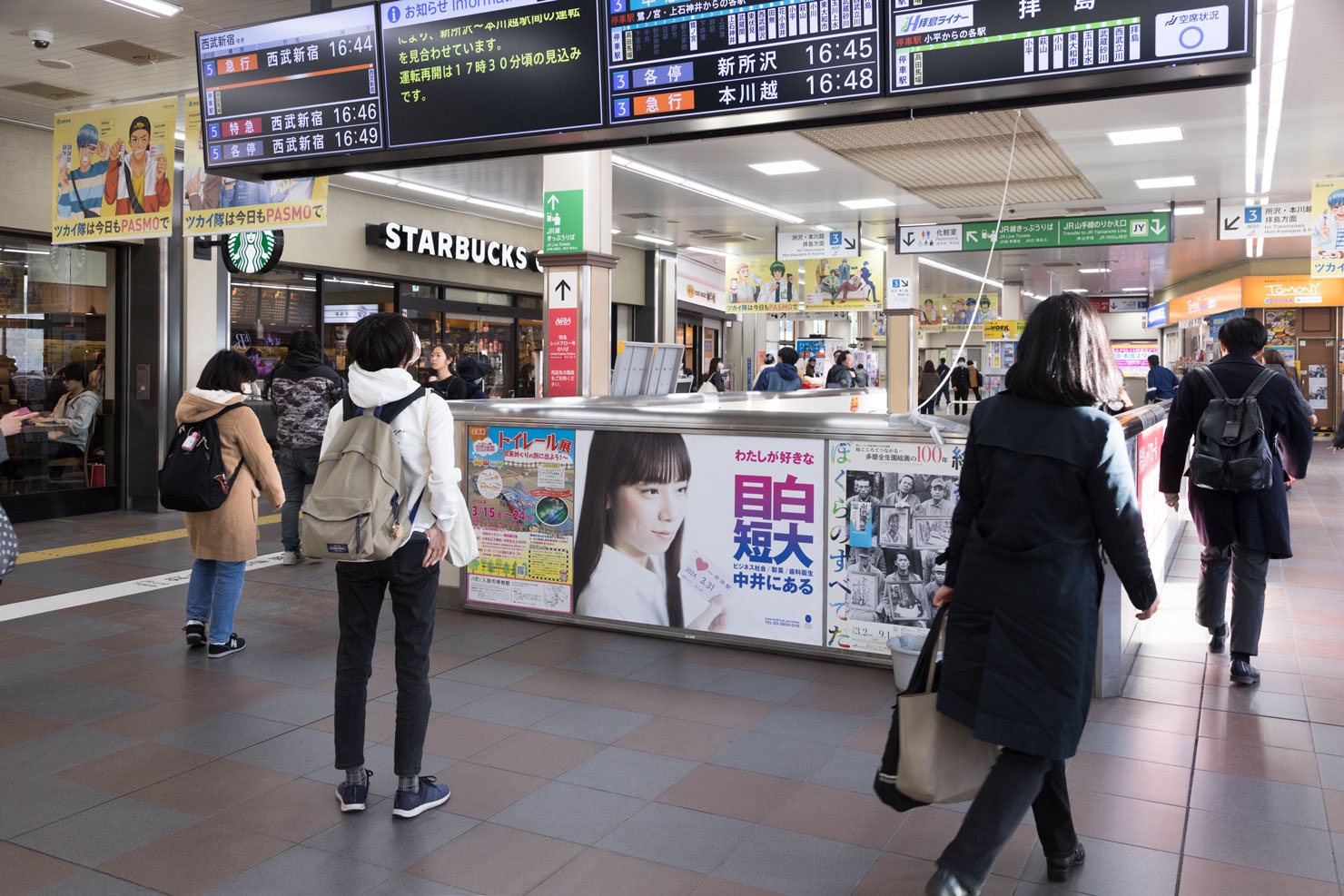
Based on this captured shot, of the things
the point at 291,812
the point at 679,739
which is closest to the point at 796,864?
the point at 679,739

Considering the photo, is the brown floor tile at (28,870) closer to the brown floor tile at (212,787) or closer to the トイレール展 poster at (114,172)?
the brown floor tile at (212,787)

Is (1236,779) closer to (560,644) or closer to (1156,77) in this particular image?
(1156,77)

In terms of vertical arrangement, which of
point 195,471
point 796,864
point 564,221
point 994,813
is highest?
point 564,221

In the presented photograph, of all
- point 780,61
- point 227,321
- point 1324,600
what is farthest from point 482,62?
point 227,321

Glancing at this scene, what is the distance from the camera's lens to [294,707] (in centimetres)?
396

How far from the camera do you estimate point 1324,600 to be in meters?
5.88

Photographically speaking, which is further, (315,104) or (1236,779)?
(315,104)

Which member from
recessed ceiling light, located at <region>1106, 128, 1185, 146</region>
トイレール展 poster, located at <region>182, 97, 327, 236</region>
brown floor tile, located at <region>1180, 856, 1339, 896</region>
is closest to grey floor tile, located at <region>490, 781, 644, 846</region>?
brown floor tile, located at <region>1180, 856, 1339, 896</region>

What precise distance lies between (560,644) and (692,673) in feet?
2.58

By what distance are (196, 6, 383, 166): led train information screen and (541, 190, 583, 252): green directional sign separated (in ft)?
12.7

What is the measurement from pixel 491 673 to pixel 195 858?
5.87 feet

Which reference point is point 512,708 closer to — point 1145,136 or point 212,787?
point 212,787

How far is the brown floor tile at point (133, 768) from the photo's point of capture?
3227 millimetres

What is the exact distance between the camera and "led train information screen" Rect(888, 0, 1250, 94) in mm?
3133
